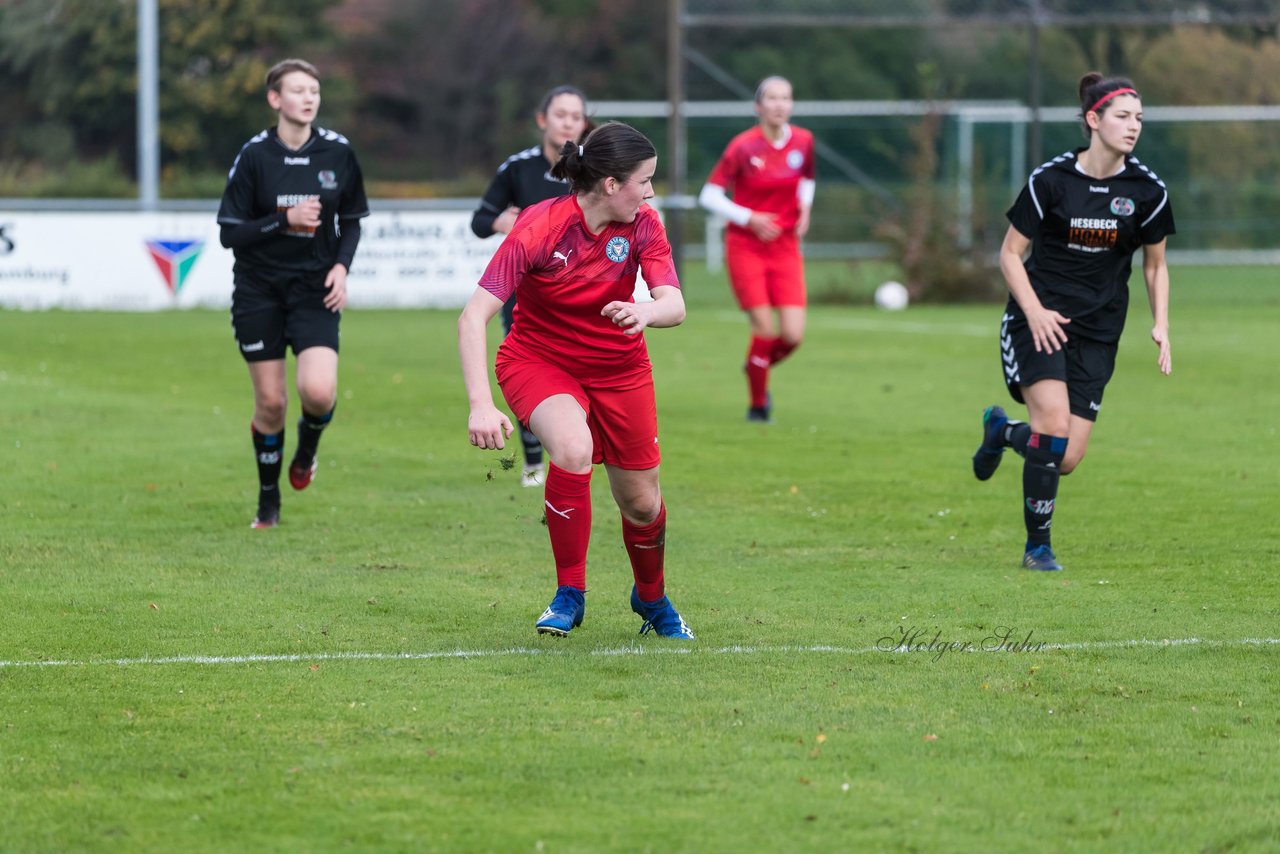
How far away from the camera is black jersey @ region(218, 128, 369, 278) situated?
885 centimetres

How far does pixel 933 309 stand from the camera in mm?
24500

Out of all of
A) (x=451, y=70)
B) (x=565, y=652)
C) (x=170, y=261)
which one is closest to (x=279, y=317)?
(x=565, y=652)

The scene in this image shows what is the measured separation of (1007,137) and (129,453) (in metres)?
26.3

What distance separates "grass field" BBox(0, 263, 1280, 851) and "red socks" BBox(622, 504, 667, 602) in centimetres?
21

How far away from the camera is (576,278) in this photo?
6219 mm

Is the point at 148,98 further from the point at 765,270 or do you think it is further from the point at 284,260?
the point at 284,260

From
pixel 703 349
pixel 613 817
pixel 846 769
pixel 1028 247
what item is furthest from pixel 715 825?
pixel 703 349

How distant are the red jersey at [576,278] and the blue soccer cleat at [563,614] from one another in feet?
2.43

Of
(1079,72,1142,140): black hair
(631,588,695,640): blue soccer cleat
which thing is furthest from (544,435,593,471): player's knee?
(1079,72,1142,140): black hair

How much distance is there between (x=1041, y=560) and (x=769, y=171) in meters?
6.22

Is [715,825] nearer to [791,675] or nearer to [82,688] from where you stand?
[791,675]

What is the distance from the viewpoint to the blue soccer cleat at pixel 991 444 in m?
8.64
